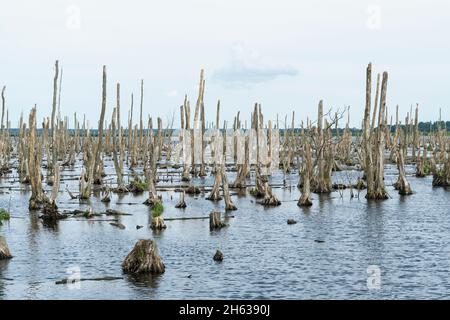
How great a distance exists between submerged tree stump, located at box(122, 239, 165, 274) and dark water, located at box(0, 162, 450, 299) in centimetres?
35

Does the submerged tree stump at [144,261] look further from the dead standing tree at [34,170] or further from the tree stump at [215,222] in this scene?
the dead standing tree at [34,170]

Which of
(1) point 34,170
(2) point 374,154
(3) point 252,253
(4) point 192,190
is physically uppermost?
(2) point 374,154

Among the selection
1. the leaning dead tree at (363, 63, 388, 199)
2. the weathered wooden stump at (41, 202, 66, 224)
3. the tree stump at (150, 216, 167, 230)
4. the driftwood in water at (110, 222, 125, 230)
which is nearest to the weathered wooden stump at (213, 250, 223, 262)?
the tree stump at (150, 216, 167, 230)

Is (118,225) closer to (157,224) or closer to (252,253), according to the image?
(157,224)

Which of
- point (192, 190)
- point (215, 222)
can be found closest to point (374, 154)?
point (192, 190)

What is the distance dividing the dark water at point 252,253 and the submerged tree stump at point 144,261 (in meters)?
0.35

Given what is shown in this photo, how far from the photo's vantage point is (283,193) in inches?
1522

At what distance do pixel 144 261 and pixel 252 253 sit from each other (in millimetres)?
4284

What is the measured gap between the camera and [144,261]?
17938 mm

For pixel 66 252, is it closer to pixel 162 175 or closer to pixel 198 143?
pixel 162 175

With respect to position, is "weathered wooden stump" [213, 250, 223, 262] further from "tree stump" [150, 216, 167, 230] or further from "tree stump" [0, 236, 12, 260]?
"tree stump" [150, 216, 167, 230]

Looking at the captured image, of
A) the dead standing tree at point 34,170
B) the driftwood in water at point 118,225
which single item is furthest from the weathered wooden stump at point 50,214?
the driftwood in water at point 118,225

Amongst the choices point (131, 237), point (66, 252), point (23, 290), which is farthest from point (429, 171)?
point (23, 290)

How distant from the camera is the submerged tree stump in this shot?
17969 mm
